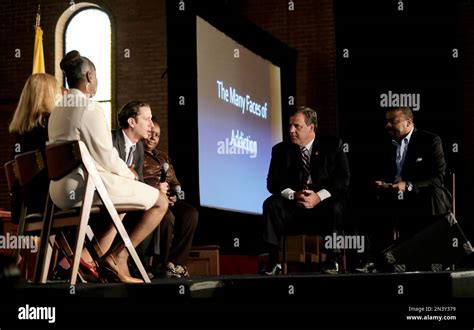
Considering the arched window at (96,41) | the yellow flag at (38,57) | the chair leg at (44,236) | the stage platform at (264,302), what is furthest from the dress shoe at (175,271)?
the arched window at (96,41)

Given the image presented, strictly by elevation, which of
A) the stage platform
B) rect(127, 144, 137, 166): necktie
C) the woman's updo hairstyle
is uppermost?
the woman's updo hairstyle

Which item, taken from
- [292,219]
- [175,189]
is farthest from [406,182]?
[175,189]

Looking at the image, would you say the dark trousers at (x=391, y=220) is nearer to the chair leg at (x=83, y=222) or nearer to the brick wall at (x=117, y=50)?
the chair leg at (x=83, y=222)

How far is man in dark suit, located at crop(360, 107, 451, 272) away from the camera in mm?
6148

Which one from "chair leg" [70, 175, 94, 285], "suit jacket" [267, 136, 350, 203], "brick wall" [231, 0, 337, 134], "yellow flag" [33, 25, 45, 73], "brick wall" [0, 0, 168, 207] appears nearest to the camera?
"chair leg" [70, 175, 94, 285]

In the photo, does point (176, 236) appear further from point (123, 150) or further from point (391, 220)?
point (391, 220)

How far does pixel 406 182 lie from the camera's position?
6.17 meters

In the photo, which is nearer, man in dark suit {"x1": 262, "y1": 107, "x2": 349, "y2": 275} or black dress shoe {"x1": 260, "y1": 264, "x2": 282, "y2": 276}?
black dress shoe {"x1": 260, "y1": 264, "x2": 282, "y2": 276}

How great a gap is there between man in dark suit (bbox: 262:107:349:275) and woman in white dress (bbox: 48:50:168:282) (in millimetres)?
1266

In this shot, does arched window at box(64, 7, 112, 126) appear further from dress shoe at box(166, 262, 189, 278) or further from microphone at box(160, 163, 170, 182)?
microphone at box(160, 163, 170, 182)

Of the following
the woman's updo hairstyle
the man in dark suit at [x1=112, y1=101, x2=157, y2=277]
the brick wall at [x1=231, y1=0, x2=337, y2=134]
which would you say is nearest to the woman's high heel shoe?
the woman's updo hairstyle

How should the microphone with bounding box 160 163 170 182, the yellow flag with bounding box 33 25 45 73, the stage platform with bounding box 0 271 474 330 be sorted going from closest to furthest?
1. the stage platform with bounding box 0 271 474 330
2. the microphone with bounding box 160 163 170 182
3. the yellow flag with bounding box 33 25 45 73

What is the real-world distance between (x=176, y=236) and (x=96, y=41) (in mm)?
6563

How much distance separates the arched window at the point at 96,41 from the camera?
39.6ft
